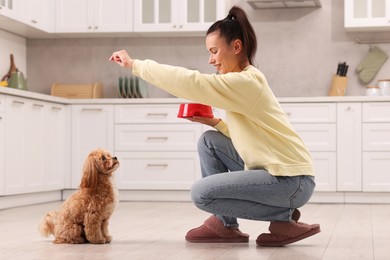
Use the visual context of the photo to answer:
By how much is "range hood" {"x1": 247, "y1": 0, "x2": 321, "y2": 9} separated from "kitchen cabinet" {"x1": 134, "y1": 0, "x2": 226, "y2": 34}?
0.30m

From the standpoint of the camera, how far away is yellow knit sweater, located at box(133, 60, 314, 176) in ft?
9.70

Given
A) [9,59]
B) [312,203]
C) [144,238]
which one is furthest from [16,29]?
[144,238]

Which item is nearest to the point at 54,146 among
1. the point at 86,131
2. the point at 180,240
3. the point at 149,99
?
the point at 86,131

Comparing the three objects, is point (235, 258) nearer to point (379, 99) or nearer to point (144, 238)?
point (144, 238)

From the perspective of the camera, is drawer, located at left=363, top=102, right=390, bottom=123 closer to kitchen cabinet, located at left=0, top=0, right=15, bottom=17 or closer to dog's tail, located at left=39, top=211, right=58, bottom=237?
kitchen cabinet, located at left=0, top=0, right=15, bottom=17

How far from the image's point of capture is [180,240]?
3.54m

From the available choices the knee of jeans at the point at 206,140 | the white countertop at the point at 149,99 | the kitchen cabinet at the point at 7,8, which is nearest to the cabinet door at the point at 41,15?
the kitchen cabinet at the point at 7,8

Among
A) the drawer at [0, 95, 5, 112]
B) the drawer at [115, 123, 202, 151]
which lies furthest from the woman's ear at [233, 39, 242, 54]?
the drawer at [115, 123, 202, 151]

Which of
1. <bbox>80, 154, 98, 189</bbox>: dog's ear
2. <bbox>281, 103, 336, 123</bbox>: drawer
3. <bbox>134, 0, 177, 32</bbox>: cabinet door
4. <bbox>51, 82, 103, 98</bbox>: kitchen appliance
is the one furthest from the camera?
<bbox>51, 82, 103, 98</bbox>: kitchen appliance

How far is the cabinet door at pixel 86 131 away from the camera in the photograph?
662 cm

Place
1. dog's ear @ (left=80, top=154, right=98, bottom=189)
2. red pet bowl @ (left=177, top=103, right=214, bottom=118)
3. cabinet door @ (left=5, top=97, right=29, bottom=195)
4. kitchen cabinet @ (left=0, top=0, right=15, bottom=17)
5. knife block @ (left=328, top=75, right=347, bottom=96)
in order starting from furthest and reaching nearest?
1. knife block @ (left=328, top=75, right=347, bottom=96)
2. kitchen cabinet @ (left=0, top=0, right=15, bottom=17)
3. cabinet door @ (left=5, top=97, right=29, bottom=195)
4. dog's ear @ (left=80, top=154, right=98, bottom=189)
5. red pet bowl @ (left=177, top=103, right=214, bottom=118)

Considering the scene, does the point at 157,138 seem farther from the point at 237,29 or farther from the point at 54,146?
the point at 237,29

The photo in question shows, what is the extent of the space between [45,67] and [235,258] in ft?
15.9

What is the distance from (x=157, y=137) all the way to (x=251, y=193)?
11.4 ft
